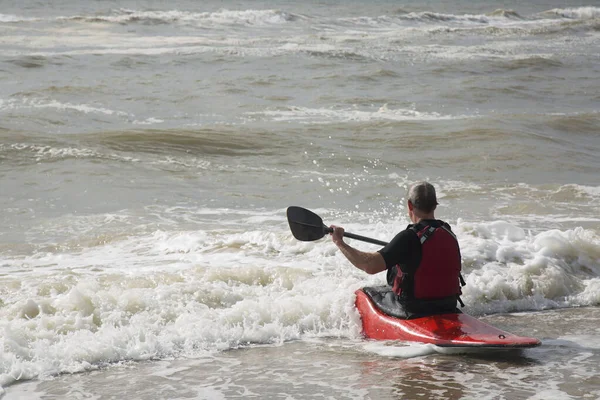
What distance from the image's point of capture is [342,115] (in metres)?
15.1

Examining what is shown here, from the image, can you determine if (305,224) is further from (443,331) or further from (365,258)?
(443,331)

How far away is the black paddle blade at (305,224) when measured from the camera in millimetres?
5496

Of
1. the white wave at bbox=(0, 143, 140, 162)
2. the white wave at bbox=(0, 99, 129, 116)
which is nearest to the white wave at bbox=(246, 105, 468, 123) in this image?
the white wave at bbox=(0, 99, 129, 116)

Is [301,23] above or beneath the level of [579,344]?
above

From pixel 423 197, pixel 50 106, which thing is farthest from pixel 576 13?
pixel 423 197

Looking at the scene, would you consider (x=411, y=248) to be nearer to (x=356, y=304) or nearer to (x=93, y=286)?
(x=356, y=304)

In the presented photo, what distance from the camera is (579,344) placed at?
5.29m

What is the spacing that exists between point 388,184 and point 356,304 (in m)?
4.71

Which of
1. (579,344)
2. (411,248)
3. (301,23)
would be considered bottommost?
(579,344)

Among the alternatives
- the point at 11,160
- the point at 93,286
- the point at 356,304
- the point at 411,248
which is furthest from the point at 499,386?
the point at 11,160

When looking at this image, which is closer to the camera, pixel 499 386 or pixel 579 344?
pixel 499 386

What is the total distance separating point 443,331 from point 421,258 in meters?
0.43

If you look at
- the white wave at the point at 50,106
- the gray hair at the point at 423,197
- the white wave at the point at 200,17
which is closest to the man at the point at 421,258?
the gray hair at the point at 423,197

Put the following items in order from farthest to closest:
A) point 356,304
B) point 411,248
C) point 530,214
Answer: point 530,214
point 356,304
point 411,248
